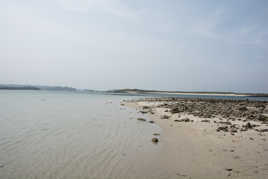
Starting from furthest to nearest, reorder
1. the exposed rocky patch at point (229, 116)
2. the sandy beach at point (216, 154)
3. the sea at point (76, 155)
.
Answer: the exposed rocky patch at point (229, 116), the sandy beach at point (216, 154), the sea at point (76, 155)

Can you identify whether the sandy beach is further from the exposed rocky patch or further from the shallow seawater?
the exposed rocky patch

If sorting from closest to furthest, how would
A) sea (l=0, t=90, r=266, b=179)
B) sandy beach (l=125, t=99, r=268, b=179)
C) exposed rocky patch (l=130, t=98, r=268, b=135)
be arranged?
sea (l=0, t=90, r=266, b=179)
sandy beach (l=125, t=99, r=268, b=179)
exposed rocky patch (l=130, t=98, r=268, b=135)

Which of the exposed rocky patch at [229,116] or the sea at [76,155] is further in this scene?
the exposed rocky patch at [229,116]

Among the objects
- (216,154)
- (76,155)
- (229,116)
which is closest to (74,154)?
(76,155)

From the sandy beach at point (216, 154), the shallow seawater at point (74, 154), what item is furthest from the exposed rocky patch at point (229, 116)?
the shallow seawater at point (74, 154)

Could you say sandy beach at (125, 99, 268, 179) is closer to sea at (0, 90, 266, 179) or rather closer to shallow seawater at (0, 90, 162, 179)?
sea at (0, 90, 266, 179)

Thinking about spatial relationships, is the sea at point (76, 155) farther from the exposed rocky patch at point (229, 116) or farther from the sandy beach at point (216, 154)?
the exposed rocky patch at point (229, 116)

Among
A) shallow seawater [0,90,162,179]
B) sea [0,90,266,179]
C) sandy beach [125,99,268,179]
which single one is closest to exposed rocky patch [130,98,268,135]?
sandy beach [125,99,268,179]

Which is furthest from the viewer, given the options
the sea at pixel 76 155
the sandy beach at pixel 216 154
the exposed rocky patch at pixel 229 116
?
the exposed rocky patch at pixel 229 116

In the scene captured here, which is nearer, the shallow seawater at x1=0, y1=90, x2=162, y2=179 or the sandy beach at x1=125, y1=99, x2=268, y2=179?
the shallow seawater at x1=0, y1=90, x2=162, y2=179

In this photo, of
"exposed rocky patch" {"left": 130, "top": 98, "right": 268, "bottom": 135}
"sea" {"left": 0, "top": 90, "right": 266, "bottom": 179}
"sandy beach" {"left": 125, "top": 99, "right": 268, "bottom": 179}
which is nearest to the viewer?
"sea" {"left": 0, "top": 90, "right": 266, "bottom": 179}

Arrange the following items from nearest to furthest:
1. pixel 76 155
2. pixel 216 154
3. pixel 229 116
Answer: pixel 76 155 < pixel 216 154 < pixel 229 116

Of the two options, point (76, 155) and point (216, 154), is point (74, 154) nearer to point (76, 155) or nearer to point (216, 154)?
point (76, 155)

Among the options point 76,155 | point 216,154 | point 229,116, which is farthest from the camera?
point 229,116
